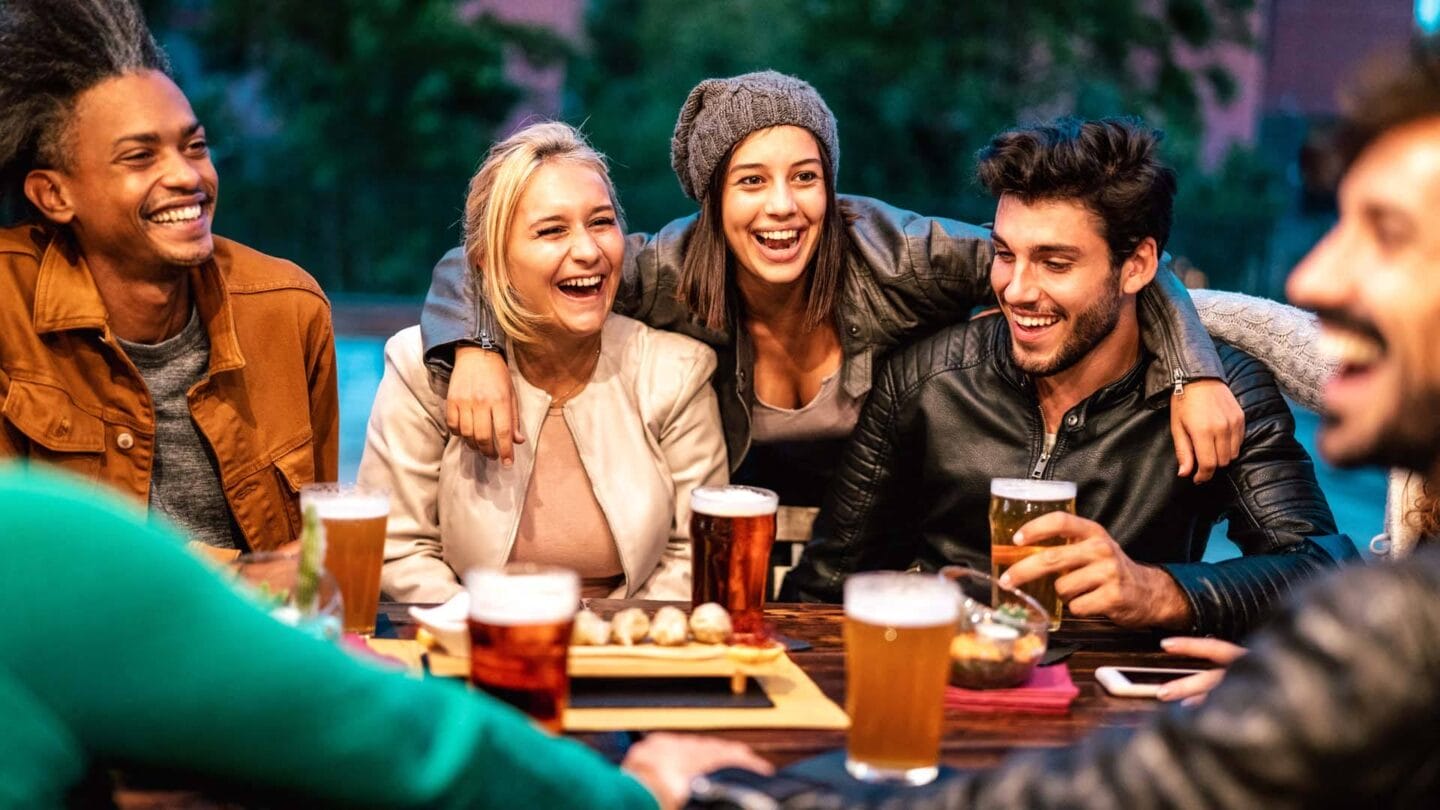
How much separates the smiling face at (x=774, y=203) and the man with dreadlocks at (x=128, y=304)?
969mm

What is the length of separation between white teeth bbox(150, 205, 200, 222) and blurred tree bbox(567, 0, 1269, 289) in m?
16.8

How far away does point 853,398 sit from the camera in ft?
10.0

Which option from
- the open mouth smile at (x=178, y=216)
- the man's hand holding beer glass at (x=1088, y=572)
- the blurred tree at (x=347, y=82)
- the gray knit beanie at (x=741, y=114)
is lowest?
the man's hand holding beer glass at (x=1088, y=572)

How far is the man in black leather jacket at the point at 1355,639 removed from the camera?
38.5 inches

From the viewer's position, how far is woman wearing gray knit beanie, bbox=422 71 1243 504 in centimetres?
305

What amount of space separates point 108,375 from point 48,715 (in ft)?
6.10

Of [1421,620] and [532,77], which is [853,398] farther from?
[532,77]

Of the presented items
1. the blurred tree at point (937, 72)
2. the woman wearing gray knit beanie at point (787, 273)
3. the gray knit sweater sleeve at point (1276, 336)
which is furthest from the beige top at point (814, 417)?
the blurred tree at point (937, 72)

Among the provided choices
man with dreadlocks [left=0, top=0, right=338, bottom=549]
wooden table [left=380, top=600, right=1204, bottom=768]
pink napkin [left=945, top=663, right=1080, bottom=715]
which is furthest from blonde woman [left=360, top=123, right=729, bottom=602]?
pink napkin [left=945, top=663, right=1080, bottom=715]

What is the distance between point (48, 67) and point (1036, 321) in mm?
1892

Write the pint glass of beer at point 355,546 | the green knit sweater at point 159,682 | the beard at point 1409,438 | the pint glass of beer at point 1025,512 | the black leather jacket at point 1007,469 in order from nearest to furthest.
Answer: the green knit sweater at point 159,682, the beard at point 1409,438, the pint glass of beer at point 355,546, the pint glass of beer at point 1025,512, the black leather jacket at point 1007,469

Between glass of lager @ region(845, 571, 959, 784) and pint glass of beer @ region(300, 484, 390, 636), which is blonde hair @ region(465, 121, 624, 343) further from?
glass of lager @ region(845, 571, 959, 784)

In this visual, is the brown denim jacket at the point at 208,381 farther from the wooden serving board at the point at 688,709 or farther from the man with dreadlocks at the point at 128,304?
the wooden serving board at the point at 688,709

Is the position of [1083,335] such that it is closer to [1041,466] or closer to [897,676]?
[1041,466]
